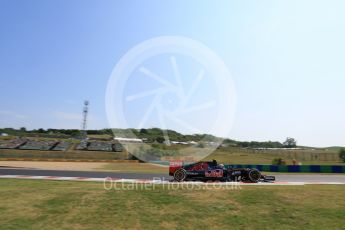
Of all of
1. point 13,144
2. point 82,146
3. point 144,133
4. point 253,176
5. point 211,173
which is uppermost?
point 144,133

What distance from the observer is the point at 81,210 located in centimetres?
1161

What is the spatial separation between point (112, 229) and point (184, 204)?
3.21m

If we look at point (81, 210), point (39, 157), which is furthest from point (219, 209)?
point (39, 157)

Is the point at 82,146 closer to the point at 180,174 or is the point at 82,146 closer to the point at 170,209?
the point at 180,174

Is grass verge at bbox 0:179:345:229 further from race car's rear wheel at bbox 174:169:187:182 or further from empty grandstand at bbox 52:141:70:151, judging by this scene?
empty grandstand at bbox 52:141:70:151

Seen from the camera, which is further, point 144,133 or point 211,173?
point 144,133

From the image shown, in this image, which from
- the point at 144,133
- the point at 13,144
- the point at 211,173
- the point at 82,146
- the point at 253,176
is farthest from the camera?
the point at 144,133

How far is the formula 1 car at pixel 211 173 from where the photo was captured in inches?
698

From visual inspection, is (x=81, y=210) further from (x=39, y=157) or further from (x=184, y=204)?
(x=39, y=157)

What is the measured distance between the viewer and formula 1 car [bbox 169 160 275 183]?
58.1ft

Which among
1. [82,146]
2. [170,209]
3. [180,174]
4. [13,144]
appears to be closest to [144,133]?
[82,146]

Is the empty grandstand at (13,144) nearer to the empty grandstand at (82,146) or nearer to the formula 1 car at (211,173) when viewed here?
the empty grandstand at (82,146)

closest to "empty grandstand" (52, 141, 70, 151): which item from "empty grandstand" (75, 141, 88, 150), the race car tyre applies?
"empty grandstand" (75, 141, 88, 150)

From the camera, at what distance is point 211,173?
17.7 meters
